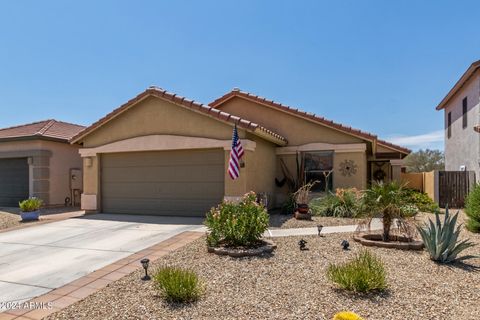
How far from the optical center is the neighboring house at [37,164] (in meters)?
15.9

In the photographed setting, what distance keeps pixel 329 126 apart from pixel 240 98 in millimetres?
4582

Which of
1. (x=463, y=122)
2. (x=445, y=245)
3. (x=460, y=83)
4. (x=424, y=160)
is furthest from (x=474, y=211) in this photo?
(x=424, y=160)

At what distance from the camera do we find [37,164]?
1588cm

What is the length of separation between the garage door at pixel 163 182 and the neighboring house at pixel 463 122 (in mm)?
11434

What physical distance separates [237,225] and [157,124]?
6.76 m

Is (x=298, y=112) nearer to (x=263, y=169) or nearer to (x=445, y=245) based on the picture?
(x=263, y=169)

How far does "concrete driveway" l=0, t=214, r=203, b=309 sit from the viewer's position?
5.52m

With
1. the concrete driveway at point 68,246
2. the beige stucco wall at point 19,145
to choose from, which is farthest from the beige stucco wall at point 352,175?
the beige stucco wall at point 19,145

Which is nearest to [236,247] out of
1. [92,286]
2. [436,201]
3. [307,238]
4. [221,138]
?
[307,238]

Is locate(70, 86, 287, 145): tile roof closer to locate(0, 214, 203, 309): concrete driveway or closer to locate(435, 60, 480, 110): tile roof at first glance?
locate(0, 214, 203, 309): concrete driveway

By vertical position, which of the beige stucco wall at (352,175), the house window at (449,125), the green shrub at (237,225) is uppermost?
the house window at (449,125)

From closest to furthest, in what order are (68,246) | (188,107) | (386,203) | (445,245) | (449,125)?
(445,245)
(386,203)
(68,246)
(188,107)
(449,125)

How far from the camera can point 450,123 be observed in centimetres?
2114

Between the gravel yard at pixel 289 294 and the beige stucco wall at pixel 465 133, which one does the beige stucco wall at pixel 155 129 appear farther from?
the beige stucco wall at pixel 465 133
